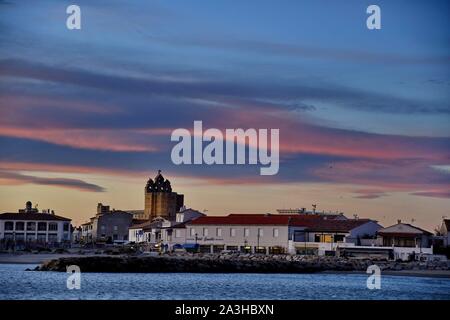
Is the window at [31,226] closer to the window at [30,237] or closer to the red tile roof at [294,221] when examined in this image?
the window at [30,237]

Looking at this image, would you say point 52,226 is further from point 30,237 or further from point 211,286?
point 211,286

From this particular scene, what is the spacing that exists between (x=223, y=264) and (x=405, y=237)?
5879 mm

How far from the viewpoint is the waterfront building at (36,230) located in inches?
1270

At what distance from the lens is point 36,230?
34.5 m

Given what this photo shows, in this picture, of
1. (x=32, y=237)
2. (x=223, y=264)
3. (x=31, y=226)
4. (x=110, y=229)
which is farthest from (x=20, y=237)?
(x=223, y=264)

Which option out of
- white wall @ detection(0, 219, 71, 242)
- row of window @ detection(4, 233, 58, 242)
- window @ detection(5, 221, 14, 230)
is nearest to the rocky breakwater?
white wall @ detection(0, 219, 71, 242)

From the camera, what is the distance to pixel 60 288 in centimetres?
2027

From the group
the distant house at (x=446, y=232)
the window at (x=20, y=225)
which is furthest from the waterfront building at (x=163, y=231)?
the distant house at (x=446, y=232)

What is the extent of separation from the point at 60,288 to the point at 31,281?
87.3 inches

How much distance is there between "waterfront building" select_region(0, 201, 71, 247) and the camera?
32.3 m

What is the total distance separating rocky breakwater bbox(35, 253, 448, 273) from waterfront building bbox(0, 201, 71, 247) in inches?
190
